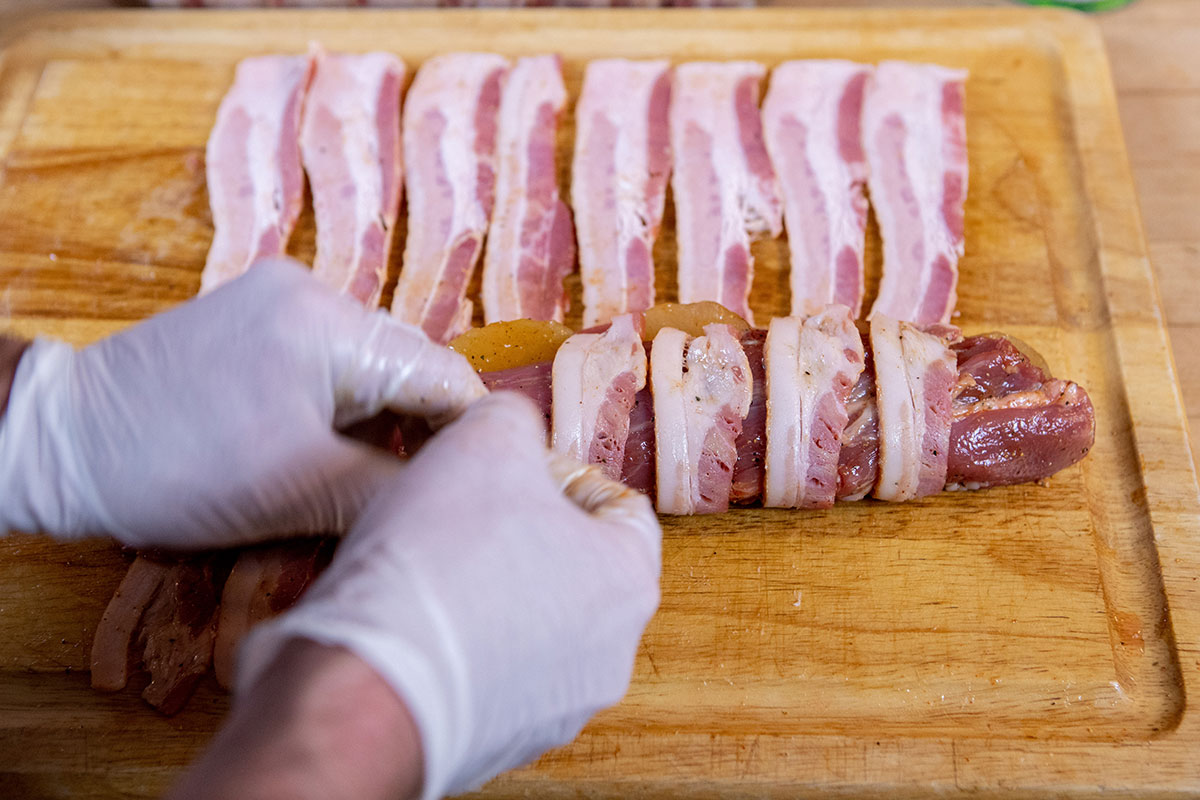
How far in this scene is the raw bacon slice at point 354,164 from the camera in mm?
3592

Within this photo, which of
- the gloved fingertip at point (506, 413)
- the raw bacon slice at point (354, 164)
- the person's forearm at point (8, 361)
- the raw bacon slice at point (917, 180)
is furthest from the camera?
the raw bacon slice at point (354, 164)

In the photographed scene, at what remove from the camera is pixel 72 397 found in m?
2.23

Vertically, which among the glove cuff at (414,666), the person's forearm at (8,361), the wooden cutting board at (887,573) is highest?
the person's forearm at (8,361)

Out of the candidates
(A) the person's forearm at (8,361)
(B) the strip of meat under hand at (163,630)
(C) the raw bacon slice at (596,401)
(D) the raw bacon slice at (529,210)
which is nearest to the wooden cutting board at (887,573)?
(B) the strip of meat under hand at (163,630)

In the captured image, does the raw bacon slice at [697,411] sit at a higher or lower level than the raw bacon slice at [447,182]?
lower

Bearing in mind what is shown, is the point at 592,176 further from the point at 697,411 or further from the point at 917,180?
the point at 697,411

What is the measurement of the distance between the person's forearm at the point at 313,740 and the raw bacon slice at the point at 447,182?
6.26ft

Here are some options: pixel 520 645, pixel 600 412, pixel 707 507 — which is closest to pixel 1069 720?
pixel 707 507

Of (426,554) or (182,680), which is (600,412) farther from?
(182,680)

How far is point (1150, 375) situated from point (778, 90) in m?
1.82

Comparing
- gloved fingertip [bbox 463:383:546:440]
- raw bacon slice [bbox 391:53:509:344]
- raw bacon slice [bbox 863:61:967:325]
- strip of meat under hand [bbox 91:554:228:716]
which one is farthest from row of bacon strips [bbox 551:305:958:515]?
strip of meat under hand [bbox 91:554:228:716]

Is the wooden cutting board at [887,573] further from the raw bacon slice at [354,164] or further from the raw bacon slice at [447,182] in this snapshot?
the raw bacon slice at [447,182]

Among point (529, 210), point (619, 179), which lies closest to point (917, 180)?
point (619, 179)

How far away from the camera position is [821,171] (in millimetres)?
3770
